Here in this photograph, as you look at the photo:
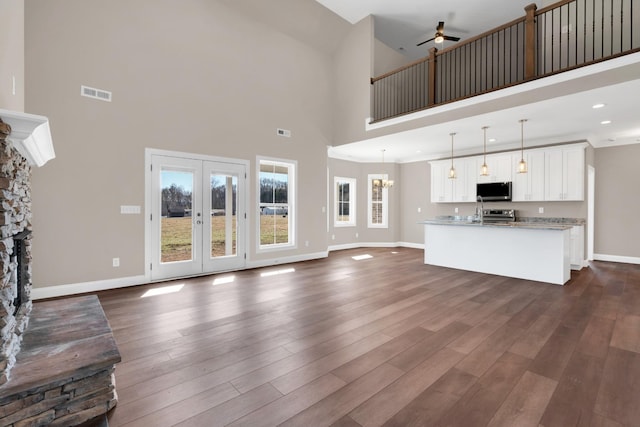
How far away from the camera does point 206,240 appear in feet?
17.8

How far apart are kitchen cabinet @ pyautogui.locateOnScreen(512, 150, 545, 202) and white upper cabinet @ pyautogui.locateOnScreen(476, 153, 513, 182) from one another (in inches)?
4.1

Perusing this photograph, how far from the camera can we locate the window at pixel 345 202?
8930 millimetres

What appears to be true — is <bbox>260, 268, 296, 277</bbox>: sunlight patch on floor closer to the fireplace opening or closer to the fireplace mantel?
the fireplace opening

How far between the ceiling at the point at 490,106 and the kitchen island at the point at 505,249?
191 centimetres

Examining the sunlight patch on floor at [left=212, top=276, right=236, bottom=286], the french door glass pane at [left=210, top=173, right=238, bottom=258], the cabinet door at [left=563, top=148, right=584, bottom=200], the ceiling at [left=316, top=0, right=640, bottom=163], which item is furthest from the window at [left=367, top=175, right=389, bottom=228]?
the sunlight patch on floor at [left=212, top=276, right=236, bottom=286]

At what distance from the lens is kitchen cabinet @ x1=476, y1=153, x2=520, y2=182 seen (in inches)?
279

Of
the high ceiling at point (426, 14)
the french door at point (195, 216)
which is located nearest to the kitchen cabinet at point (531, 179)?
the high ceiling at point (426, 14)

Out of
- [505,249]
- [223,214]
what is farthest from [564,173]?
[223,214]

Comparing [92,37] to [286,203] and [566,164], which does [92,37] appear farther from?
[566,164]

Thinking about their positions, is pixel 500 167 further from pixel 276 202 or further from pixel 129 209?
pixel 129 209

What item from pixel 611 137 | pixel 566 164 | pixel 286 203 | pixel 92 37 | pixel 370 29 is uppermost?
pixel 370 29

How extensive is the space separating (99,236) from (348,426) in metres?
4.44

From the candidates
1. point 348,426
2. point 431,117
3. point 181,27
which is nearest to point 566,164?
point 431,117

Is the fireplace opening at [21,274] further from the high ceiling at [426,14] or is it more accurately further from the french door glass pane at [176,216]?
the high ceiling at [426,14]
